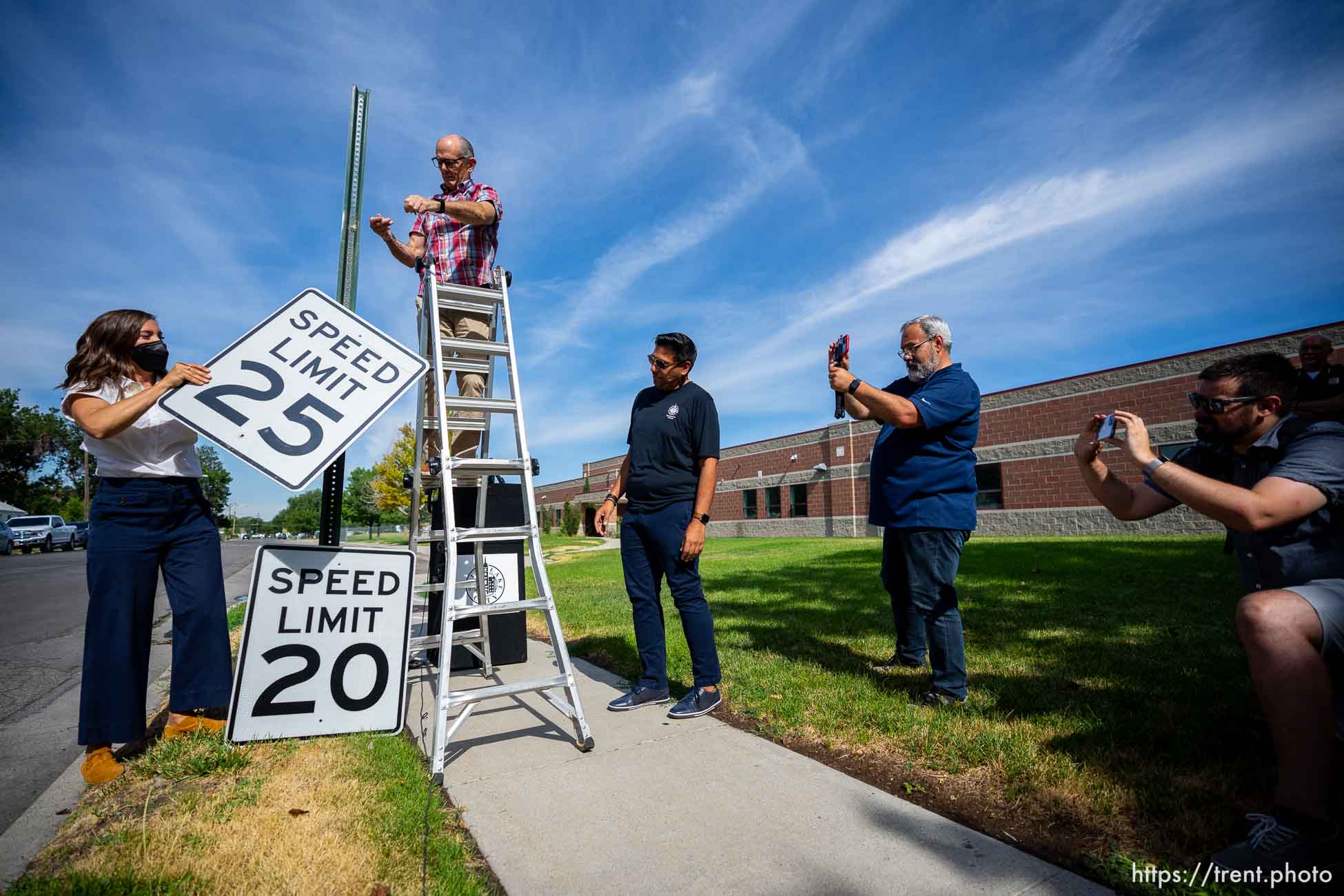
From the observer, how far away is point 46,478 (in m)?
60.1

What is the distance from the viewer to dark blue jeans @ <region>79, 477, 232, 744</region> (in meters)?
2.78

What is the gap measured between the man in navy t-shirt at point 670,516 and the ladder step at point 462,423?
888 mm

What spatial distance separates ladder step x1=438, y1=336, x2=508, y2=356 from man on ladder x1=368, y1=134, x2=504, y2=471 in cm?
17

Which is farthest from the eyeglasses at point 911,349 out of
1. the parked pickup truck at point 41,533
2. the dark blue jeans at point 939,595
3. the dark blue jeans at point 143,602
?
the parked pickup truck at point 41,533

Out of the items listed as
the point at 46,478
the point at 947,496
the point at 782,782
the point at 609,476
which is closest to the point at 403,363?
the point at 782,782

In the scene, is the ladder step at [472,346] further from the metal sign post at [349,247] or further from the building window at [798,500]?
the building window at [798,500]

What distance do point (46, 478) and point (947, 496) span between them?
3242 inches

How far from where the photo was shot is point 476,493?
4.43 metres

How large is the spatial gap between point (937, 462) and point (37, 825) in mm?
4068

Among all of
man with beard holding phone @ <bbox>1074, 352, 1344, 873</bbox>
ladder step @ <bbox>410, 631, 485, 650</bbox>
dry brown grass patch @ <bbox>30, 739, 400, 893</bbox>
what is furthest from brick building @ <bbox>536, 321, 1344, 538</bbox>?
dry brown grass patch @ <bbox>30, 739, 400, 893</bbox>

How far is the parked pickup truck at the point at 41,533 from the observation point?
28.3m

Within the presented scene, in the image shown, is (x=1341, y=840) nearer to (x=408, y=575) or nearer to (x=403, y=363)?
(x=408, y=575)

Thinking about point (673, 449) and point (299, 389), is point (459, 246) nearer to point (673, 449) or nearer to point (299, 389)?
point (299, 389)

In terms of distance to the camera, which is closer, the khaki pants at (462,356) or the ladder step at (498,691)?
the ladder step at (498,691)
